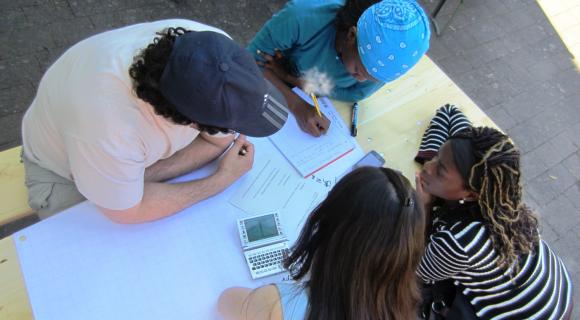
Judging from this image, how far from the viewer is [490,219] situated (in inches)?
65.0

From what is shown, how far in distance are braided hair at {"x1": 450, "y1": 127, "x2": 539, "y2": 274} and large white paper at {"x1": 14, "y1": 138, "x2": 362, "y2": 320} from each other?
2.76 feet

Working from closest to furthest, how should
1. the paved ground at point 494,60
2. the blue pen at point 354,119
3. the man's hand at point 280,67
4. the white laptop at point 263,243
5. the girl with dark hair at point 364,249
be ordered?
1. the girl with dark hair at point 364,249
2. the white laptop at point 263,243
3. the blue pen at point 354,119
4. the man's hand at point 280,67
5. the paved ground at point 494,60

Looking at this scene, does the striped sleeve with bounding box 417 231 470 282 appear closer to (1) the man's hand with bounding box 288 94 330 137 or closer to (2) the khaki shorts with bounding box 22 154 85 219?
(1) the man's hand with bounding box 288 94 330 137

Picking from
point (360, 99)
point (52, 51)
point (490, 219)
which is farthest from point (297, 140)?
point (52, 51)

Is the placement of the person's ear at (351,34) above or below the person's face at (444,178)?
above

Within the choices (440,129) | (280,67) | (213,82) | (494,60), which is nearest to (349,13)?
(280,67)

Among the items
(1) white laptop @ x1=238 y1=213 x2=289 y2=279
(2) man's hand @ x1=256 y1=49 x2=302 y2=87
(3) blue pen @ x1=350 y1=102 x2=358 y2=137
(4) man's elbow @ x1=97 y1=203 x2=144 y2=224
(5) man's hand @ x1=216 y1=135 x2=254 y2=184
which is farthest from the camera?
(2) man's hand @ x1=256 y1=49 x2=302 y2=87

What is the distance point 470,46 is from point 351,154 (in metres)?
2.72

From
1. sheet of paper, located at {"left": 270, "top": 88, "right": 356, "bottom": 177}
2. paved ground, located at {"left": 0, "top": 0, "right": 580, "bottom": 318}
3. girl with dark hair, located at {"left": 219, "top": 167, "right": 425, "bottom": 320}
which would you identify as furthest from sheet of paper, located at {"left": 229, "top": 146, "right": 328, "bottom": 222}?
paved ground, located at {"left": 0, "top": 0, "right": 580, "bottom": 318}

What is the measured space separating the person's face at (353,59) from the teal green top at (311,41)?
0.10 meters

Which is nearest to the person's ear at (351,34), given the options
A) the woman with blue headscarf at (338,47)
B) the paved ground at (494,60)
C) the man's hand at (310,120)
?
the woman with blue headscarf at (338,47)

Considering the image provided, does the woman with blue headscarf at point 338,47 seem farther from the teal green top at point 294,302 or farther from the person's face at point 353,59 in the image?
the teal green top at point 294,302

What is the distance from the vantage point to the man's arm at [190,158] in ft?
5.07

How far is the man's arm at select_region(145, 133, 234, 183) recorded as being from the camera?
1545mm
